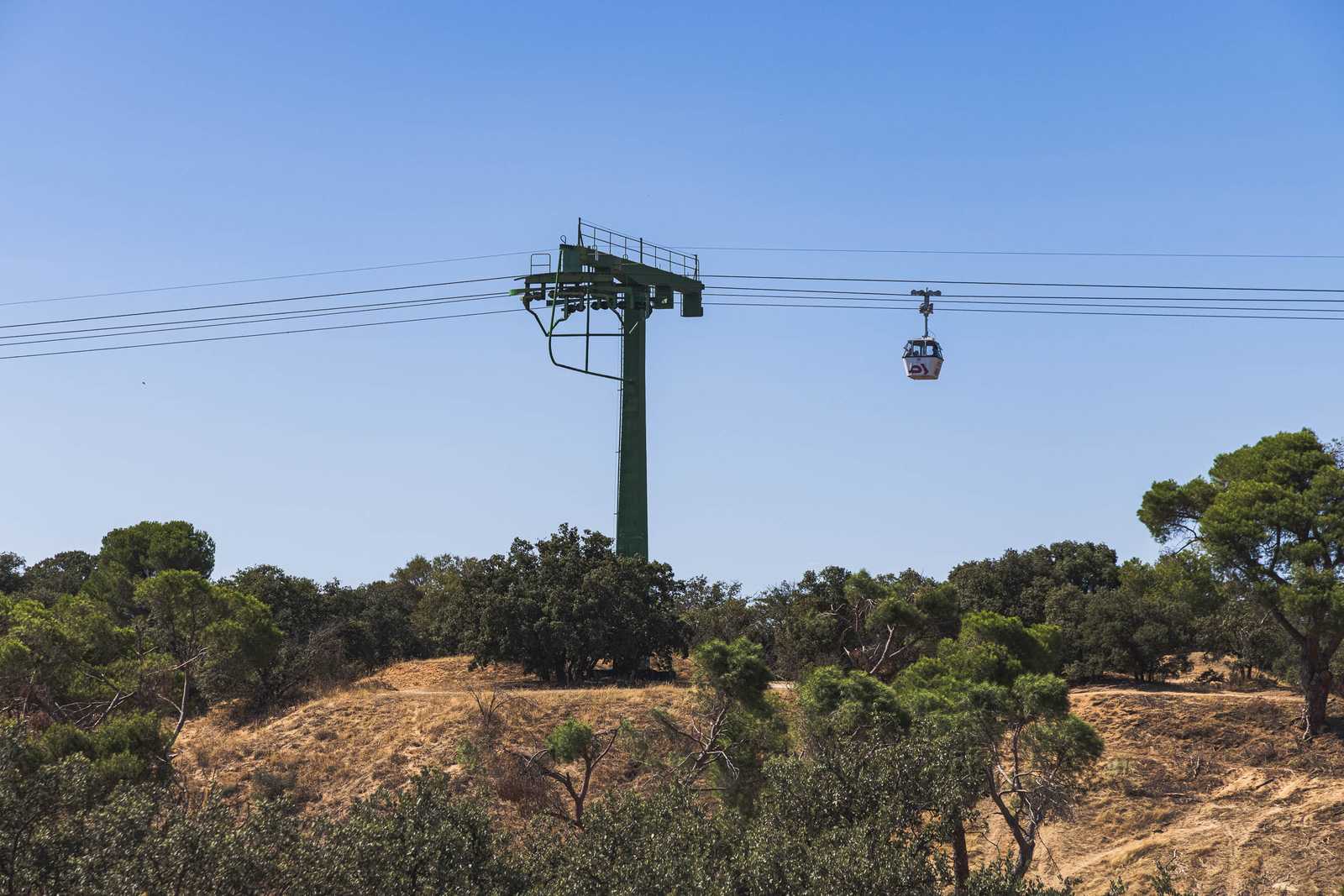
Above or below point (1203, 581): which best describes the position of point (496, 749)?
below

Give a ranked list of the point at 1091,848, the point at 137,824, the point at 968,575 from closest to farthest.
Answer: the point at 137,824, the point at 1091,848, the point at 968,575

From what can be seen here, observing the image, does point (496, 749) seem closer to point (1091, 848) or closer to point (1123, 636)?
point (1091, 848)

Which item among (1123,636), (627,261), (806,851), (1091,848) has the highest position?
(627,261)

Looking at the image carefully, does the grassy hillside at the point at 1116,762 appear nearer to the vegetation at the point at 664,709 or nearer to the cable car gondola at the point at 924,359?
the vegetation at the point at 664,709

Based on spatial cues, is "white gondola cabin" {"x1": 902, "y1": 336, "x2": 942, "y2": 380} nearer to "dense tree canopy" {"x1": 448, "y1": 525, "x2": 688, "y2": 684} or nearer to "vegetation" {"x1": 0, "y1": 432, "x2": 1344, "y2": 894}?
"vegetation" {"x1": 0, "y1": 432, "x2": 1344, "y2": 894}

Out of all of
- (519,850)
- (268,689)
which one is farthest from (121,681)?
(519,850)

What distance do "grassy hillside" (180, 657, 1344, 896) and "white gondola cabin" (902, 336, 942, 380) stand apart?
15253mm

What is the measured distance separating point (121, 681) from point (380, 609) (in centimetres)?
1873

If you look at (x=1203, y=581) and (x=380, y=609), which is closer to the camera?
(x=1203, y=581)

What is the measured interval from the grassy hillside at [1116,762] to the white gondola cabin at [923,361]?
15.3 m

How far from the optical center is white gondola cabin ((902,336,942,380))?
128ft

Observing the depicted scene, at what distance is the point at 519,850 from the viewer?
29781 millimetres

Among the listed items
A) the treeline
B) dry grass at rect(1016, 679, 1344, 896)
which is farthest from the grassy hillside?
the treeline

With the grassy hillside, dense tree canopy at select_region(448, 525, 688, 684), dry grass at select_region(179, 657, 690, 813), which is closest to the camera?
the grassy hillside
